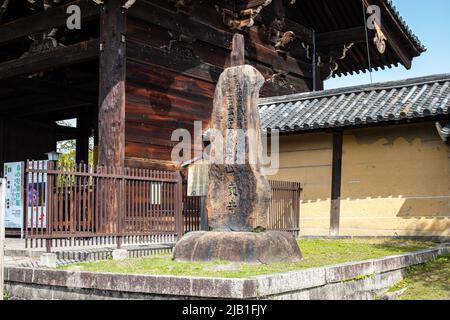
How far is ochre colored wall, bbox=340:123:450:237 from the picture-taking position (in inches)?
508

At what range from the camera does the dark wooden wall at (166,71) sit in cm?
1343

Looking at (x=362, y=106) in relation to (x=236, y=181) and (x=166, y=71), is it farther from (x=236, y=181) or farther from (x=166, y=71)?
(x=236, y=181)

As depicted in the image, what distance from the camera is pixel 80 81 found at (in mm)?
19109

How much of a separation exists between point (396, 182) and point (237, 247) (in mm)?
6279

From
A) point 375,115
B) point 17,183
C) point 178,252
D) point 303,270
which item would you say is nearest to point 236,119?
point 178,252

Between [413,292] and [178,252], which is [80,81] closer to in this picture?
[178,252]

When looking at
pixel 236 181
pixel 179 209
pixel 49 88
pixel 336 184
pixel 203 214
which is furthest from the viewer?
pixel 49 88

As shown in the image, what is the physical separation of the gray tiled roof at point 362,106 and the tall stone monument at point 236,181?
176 inches

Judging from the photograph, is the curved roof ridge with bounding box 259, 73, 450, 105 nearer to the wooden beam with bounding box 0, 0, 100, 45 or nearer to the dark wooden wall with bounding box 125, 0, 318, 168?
the dark wooden wall with bounding box 125, 0, 318, 168

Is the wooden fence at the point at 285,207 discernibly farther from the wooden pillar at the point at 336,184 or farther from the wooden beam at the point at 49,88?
the wooden beam at the point at 49,88

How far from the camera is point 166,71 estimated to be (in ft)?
47.1

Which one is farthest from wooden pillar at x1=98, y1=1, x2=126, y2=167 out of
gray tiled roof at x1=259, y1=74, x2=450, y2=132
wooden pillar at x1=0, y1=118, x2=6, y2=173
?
wooden pillar at x1=0, y1=118, x2=6, y2=173

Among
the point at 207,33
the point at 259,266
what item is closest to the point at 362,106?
the point at 207,33

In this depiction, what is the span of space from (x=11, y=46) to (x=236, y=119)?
1073cm
